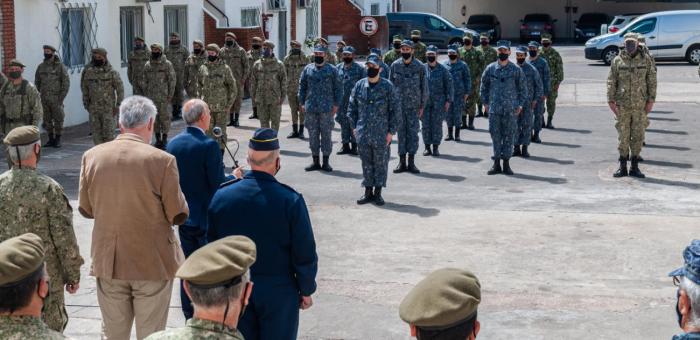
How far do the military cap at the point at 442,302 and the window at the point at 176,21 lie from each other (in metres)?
23.1

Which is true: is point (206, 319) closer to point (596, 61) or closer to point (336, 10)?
point (596, 61)

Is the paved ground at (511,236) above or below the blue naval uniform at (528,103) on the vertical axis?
below

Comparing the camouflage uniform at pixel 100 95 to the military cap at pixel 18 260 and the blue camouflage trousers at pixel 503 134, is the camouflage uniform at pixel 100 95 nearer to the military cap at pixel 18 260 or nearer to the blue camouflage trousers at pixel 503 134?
the blue camouflage trousers at pixel 503 134

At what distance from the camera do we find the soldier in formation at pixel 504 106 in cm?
1638

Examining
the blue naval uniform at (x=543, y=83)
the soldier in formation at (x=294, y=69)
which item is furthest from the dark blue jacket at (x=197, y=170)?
the soldier in formation at (x=294, y=69)

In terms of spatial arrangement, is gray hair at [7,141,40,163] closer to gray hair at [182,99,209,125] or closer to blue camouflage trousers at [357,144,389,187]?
gray hair at [182,99,209,125]

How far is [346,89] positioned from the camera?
60.8ft

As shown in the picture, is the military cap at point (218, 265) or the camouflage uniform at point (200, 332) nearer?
the camouflage uniform at point (200, 332)

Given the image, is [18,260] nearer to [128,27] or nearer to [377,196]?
[377,196]

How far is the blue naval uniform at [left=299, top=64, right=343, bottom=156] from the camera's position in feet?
55.9

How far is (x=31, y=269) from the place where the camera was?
460 centimetres

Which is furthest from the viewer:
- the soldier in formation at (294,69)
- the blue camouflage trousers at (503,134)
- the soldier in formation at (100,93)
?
the soldier in formation at (294,69)

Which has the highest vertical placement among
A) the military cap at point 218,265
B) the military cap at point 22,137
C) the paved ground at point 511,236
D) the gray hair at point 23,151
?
the military cap at point 22,137

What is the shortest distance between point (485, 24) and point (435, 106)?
33108 millimetres
